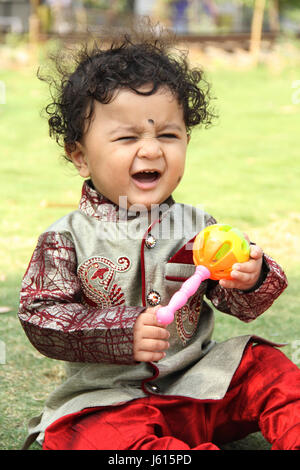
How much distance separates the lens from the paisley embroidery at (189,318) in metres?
1.56

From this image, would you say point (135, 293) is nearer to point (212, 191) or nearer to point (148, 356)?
point (148, 356)

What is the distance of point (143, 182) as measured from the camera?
1549 mm

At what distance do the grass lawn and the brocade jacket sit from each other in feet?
0.80

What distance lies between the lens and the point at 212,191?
14.5ft

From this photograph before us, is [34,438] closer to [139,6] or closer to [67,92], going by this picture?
[67,92]

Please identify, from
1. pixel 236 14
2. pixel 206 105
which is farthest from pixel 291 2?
pixel 206 105

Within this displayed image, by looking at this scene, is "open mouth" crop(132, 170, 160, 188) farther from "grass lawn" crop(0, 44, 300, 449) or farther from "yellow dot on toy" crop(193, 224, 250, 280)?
A: "grass lawn" crop(0, 44, 300, 449)

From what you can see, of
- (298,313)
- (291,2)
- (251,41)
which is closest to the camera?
(298,313)

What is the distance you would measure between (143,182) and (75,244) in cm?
21

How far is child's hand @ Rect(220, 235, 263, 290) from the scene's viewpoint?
1.40 m

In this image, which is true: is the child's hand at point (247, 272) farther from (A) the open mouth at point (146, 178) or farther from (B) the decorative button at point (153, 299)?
(A) the open mouth at point (146, 178)

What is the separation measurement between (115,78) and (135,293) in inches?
19.2

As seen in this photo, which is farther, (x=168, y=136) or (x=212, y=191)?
(x=212, y=191)

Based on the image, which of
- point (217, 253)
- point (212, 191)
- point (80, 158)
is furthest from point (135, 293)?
point (212, 191)
